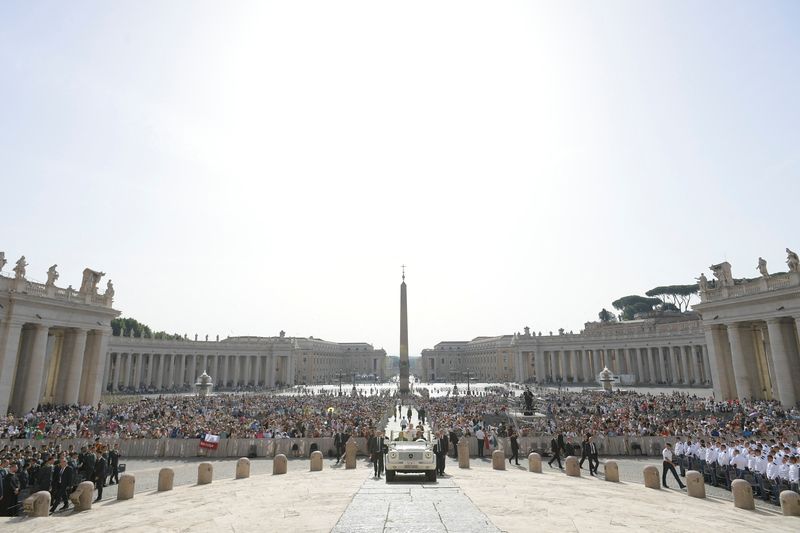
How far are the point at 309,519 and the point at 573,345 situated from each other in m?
101

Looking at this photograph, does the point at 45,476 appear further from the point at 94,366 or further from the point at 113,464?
the point at 94,366

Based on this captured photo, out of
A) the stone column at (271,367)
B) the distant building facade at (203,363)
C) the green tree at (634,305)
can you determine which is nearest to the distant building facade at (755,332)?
the distant building facade at (203,363)

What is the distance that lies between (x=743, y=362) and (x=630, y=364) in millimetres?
59906

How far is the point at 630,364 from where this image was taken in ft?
312

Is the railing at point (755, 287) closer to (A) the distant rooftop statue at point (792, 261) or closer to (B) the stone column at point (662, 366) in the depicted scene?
(A) the distant rooftop statue at point (792, 261)

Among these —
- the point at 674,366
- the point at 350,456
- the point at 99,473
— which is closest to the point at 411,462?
the point at 350,456

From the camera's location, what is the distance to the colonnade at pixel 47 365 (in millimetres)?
33031

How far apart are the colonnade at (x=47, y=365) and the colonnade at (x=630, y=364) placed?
81.2 meters

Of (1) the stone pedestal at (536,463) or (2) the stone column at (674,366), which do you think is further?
Answer: (2) the stone column at (674,366)

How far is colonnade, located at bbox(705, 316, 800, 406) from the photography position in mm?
35406

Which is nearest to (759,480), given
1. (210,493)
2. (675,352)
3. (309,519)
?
(309,519)

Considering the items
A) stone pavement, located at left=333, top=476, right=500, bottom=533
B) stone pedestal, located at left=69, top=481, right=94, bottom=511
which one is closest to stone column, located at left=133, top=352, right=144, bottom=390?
stone pedestal, located at left=69, top=481, right=94, bottom=511

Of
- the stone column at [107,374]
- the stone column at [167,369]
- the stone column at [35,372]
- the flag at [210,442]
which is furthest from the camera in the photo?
the stone column at [167,369]

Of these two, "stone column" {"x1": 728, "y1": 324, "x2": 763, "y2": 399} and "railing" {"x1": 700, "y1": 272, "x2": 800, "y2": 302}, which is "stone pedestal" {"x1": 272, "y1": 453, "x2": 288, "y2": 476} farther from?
"stone column" {"x1": 728, "y1": 324, "x2": 763, "y2": 399}
